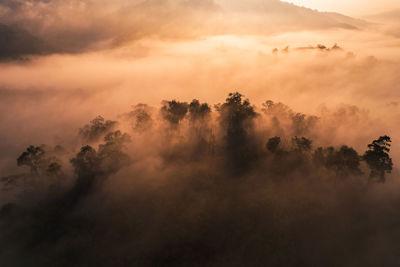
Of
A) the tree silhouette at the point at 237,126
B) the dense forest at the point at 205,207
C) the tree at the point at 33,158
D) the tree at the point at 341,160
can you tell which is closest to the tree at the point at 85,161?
the dense forest at the point at 205,207

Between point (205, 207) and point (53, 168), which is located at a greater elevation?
point (53, 168)

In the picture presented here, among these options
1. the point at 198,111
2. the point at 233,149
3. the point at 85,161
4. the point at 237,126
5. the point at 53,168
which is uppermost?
the point at 198,111

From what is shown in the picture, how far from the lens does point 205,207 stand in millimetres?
73125

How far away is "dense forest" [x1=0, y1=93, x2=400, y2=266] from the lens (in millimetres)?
61188

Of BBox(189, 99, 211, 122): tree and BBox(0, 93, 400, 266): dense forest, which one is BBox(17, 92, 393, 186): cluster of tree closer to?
BBox(189, 99, 211, 122): tree

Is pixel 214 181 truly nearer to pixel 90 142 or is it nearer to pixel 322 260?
pixel 322 260

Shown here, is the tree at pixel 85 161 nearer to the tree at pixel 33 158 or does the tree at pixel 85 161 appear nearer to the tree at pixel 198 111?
the tree at pixel 33 158

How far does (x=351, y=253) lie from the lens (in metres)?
58.7

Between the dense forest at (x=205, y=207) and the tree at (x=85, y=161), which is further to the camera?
the tree at (x=85, y=161)

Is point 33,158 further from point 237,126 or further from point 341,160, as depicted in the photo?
point 341,160

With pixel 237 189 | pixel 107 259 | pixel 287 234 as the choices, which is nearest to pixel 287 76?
pixel 237 189

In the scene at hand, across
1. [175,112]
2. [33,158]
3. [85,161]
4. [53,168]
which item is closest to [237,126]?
[175,112]

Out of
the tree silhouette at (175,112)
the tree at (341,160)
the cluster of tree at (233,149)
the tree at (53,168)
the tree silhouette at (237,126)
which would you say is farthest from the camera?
the tree silhouette at (175,112)

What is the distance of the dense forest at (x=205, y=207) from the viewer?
201 ft
